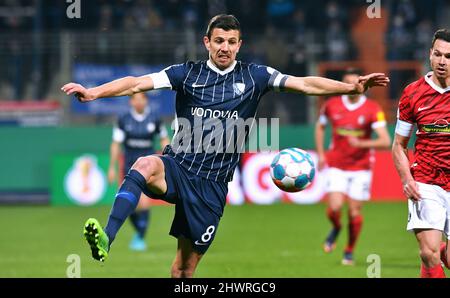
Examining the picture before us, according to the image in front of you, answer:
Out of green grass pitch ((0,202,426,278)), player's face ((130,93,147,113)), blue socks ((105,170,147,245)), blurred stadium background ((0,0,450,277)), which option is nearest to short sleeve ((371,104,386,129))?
green grass pitch ((0,202,426,278))

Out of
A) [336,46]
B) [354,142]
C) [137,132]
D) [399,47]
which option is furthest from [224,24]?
[399,47]

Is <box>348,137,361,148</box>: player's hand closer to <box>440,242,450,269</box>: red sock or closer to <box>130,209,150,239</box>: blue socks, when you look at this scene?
<box>130,209,150,239</box>: blue socks

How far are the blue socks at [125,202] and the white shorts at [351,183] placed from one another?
599cm

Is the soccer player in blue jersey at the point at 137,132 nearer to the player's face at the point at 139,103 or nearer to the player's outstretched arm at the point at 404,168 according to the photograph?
the player's face at the point at 139,103

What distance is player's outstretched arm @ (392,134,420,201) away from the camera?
322 inches

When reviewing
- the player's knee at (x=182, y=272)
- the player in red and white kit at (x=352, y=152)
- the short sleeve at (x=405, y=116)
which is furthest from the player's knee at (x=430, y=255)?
the player in red and white kit at (x=352, y=152)

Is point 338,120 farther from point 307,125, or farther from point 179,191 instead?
point 307,125

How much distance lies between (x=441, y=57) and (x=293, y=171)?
157 cm

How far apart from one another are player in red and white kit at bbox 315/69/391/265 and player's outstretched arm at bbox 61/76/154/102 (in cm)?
537

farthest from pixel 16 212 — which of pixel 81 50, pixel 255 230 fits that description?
pixel 255 230

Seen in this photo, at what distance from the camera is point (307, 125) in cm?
2167

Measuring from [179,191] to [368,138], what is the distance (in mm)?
5891

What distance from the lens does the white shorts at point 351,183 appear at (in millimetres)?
13086

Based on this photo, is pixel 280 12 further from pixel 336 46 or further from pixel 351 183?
pixel 351 183
